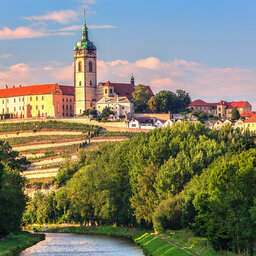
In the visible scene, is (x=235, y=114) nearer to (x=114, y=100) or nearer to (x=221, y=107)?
(x=221, y=107)

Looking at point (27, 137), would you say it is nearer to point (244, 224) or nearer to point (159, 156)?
point (159, 156)

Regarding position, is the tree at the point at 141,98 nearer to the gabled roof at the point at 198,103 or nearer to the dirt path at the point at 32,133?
the gabled roof at the point at 198,103

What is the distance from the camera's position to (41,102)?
152 meters

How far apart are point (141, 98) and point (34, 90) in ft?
91.0

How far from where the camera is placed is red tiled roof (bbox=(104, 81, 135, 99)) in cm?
15000

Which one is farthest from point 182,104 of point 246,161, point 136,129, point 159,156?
point 246,161

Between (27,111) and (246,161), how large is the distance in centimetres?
11185

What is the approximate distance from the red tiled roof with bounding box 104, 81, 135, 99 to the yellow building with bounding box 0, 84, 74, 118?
10.3 m

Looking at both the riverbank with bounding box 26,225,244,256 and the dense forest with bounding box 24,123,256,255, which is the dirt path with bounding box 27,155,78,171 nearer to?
the dense forest with bounding box 24,123,256,255

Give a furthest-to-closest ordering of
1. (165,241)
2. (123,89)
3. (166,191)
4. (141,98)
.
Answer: (123,89), (141,98), (166,191), (165,241)

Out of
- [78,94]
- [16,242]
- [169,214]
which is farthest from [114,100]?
[16,242]

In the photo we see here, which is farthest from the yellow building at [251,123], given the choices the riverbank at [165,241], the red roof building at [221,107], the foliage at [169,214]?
the foliage at [169,214]

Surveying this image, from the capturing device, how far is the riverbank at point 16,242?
157ft

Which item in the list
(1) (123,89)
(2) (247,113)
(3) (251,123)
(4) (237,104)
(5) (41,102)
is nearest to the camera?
(3) (251,123)
